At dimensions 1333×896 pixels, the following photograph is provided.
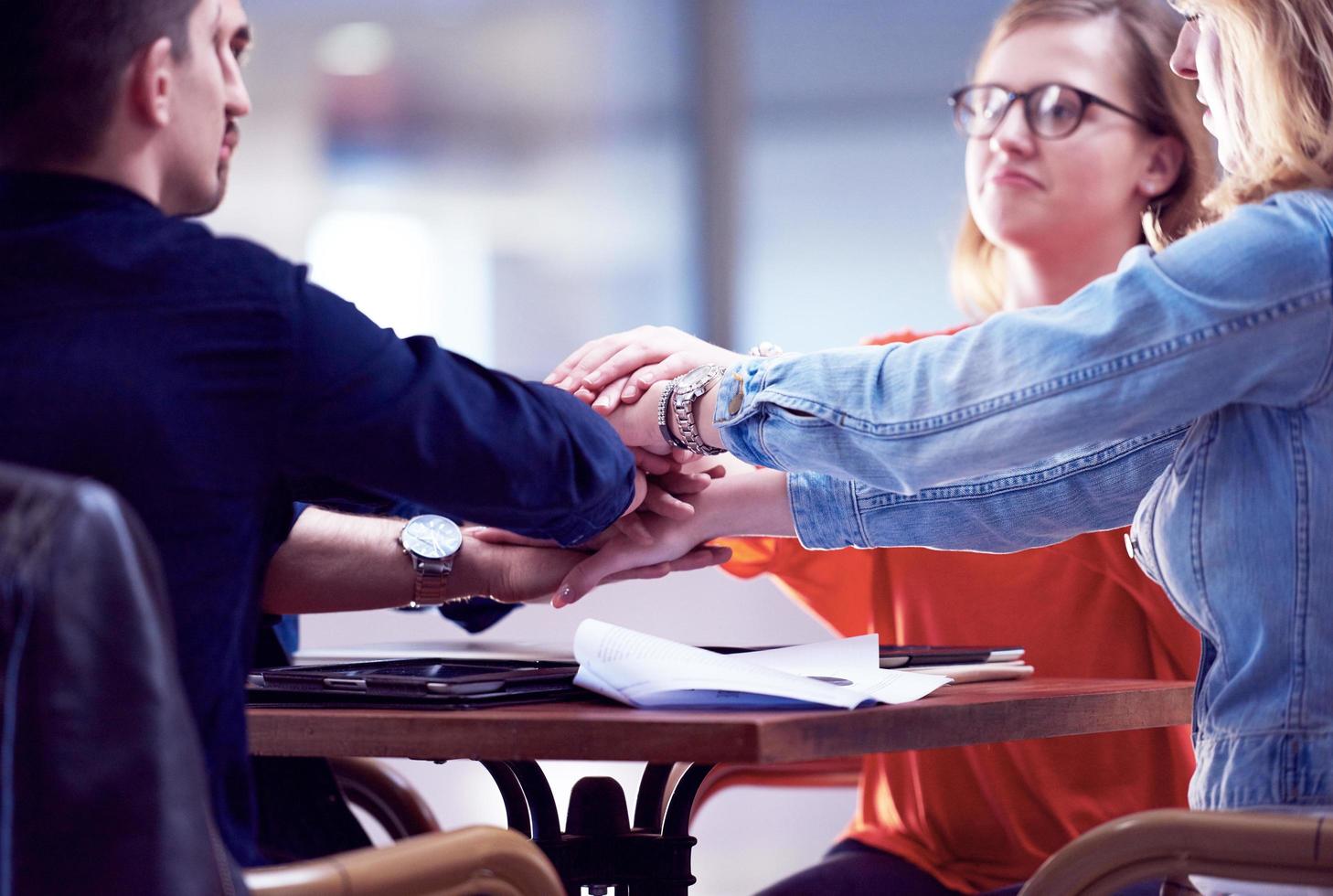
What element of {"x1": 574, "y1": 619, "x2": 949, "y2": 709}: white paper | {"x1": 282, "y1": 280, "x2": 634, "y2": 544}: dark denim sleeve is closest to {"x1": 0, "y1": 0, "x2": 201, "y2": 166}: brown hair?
{"x1": 282, "y1": 280, "x2": 634, "y2": 544}: dark denim sleeve

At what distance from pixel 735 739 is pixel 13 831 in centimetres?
43

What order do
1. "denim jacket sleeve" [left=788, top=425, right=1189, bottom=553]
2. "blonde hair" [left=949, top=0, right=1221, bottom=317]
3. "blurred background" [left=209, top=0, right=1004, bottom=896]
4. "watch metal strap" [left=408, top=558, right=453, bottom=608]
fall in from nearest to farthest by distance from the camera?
"denim jacket sleeve" [left=788, top=425, right=1189, bottom=553] < "watch metal strap" [left=408, top=558, right=453, bottom=608] < "blonde hair" [left=949, top=0, right=1221, bottom=317] < "blurred background" [left=209, top=0, right=1004, bottom=896]

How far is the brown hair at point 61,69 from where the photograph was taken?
3.11ft

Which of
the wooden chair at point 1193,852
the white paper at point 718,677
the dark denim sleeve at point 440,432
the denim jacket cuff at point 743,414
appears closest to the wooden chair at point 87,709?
the dark denim sleeve at point 440,432

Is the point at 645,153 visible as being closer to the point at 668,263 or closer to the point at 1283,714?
the point at 668,263

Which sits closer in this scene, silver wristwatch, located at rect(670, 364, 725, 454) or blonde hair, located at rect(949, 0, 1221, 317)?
silver wristwatch, located at rect(670, 364, 725, 454)

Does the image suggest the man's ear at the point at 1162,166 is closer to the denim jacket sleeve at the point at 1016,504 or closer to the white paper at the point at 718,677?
the denim jacket sleeve at the point at 1016,504

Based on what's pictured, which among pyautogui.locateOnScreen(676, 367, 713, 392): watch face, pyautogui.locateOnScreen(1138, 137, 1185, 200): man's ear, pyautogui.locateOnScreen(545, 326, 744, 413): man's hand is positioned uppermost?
pyautogui.locateOnScreen(1138, 137, 1185, 200): man's ear

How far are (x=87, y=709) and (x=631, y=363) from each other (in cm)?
99

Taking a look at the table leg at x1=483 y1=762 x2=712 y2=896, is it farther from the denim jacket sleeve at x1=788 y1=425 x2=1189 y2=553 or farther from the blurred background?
the blurred background

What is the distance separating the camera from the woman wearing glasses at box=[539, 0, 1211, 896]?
1.75m

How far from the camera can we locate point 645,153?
3893 millimetres

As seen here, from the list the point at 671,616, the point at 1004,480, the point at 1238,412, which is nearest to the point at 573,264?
the point at 671,616

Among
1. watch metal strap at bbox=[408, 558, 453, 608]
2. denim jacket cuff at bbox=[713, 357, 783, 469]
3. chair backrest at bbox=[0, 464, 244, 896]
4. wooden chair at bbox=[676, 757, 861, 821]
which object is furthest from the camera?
wooden chair at bbox=[676, 757, 861, 821]
